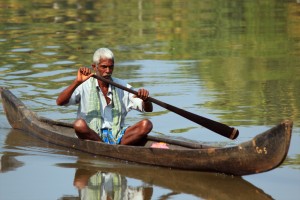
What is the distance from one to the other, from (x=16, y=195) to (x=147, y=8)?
17.3 meters

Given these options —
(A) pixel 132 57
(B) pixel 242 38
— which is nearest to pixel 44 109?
(A) pixel 132 57

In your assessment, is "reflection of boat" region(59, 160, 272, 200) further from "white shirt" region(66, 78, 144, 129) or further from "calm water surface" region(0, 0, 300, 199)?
"white shirt" region(66, 78, 144, 129)

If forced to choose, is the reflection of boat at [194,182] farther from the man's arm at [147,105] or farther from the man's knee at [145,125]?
the man's arm at [147,105]

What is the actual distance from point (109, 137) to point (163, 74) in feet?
16.4

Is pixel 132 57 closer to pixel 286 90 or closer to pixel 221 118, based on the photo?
pixel 286 90

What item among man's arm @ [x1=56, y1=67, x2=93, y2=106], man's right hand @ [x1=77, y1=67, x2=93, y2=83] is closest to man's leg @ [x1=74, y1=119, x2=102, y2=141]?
man's arm @ [x1=56, y1=67, x2=93, y2=106]

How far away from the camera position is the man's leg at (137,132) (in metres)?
8.03

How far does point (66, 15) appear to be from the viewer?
2297 cm

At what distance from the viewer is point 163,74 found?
13.2m

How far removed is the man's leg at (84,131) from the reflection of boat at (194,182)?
289 millimetres

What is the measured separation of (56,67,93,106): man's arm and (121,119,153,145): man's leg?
0.65m

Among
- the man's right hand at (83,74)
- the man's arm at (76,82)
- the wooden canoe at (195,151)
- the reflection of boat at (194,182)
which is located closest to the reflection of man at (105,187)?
the reflection of boat at (194,182)

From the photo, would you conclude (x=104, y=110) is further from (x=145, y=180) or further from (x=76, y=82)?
(x=145, y=180)

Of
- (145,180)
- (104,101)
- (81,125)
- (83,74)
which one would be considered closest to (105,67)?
(83,74)
